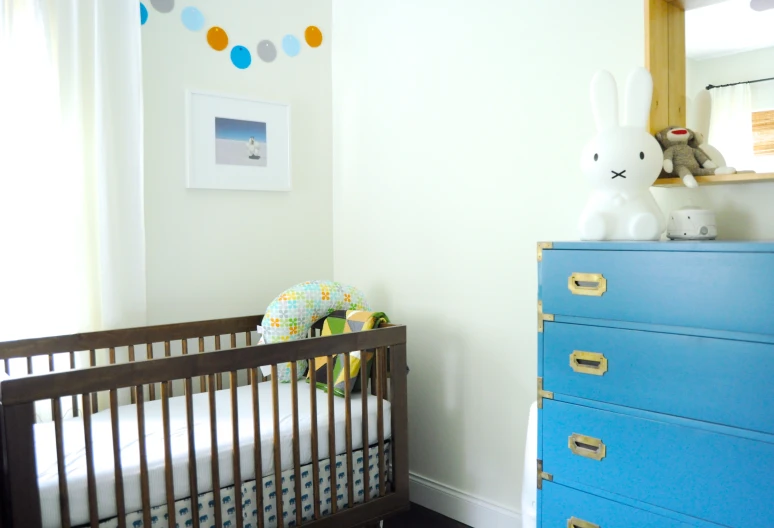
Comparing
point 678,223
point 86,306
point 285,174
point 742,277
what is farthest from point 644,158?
point 86,306

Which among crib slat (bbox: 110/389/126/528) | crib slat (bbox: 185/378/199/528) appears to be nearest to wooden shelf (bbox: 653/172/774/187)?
crib slat (bbox: 185/378/199/528)

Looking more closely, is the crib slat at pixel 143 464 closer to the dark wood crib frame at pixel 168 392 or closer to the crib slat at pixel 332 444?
the dark wood crib frame at pixel 168 392

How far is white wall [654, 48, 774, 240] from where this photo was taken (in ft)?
5.32

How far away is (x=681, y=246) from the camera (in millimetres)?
1441

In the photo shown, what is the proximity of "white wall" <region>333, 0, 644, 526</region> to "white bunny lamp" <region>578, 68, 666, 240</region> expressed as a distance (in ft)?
1.09

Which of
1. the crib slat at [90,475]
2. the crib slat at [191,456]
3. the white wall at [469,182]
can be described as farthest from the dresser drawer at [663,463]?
the crib slat at [90,475]

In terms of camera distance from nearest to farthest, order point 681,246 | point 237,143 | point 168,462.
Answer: point 681,246 < point 168,462 < point 237,143

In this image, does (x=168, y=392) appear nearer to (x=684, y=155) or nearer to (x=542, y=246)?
(x=542, y=246)

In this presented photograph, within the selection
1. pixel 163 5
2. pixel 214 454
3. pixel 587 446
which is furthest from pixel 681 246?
pixel 163 5

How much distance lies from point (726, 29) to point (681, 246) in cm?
67

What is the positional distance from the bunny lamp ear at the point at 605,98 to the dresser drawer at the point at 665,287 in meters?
0.38

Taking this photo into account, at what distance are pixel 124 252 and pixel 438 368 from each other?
1.26 metres

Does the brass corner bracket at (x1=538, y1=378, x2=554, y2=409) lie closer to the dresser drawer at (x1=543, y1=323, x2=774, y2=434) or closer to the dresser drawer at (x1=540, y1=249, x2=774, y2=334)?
the dresser drawer at (x1=543, y1=323, x2=774, y2=434)

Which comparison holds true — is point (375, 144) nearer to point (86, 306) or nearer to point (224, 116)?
point (224, 116)
